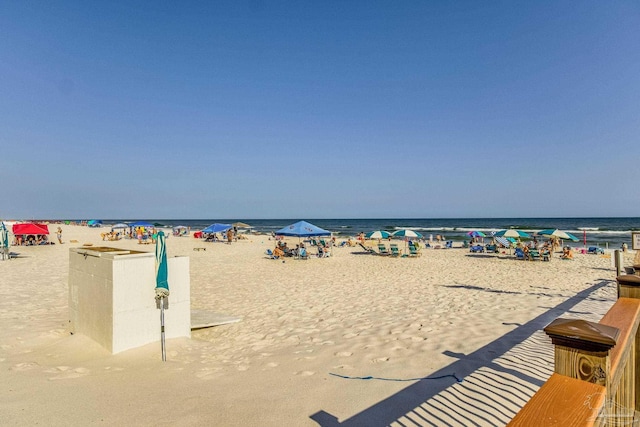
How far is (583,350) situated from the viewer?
124 centimetres

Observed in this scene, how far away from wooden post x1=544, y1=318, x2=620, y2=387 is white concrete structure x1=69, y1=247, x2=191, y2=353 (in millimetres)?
4784

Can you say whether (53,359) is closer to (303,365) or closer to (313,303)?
(303,365)

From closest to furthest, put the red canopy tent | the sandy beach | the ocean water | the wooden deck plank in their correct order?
the wooden deck plank < the sandy beach < the red canopy tent < the ocean water

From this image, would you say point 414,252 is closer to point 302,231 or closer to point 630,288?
point 302,231

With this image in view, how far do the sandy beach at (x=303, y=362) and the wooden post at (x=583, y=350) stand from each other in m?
2.03

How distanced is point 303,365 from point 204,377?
3.83ft

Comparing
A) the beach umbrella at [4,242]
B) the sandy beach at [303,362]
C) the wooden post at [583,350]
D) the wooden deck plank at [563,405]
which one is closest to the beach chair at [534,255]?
the sandy beach at [303,362]

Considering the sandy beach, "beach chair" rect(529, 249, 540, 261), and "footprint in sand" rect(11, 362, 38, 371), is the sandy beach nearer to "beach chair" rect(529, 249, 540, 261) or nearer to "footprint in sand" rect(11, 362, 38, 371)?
"footprint in sand" rect(11, 362, 38, 371)

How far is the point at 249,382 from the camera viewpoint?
152 inches

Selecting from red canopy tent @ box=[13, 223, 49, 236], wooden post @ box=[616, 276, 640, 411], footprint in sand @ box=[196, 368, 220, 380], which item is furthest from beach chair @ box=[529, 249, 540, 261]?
red canopy tent @ box=[13, 223, 49, 236]

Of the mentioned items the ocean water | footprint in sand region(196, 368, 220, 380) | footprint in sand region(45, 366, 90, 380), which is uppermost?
footprint in sand region(45, 366, 90, 380)

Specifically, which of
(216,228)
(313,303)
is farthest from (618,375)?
(216,228)

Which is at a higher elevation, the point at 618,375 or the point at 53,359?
the point at 618,375

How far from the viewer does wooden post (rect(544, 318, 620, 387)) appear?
3.93 ft
